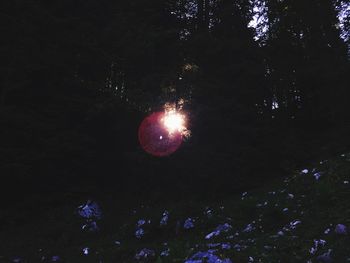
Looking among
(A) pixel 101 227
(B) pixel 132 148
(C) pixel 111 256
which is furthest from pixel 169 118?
(C) pixel 111 256

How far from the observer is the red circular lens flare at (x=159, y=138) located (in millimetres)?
17156

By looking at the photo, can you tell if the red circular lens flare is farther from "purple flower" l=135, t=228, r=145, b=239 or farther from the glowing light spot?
"purple flower" l=135, t=228, r=145, b=239

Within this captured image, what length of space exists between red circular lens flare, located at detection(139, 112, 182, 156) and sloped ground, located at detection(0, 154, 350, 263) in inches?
106

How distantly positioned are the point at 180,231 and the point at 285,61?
45.2 ft

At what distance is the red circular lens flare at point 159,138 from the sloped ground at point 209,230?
2688 millimetres

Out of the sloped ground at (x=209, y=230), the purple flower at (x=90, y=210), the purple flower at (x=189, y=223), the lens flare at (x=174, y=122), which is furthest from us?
the lens flare at (x=174, y=122)

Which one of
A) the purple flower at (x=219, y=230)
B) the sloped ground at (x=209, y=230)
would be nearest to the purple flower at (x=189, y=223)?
Result: the sloped ground at (x=209, y=230)

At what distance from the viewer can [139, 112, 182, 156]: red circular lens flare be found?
17.2 m

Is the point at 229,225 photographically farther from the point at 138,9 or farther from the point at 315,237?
the point at 138,9

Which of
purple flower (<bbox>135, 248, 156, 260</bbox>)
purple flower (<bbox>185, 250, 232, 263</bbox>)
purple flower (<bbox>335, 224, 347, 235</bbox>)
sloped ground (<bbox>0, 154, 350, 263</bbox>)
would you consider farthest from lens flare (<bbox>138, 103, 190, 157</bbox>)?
purple flower (<bbox>335, 224, 347, 235</bbox>)

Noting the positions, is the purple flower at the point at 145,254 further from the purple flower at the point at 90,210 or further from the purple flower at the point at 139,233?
the purple flower at the point at 90,210

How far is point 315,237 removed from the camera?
8.91 m

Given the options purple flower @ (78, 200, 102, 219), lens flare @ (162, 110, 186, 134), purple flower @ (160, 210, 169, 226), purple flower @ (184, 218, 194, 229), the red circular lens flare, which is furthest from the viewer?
the red circular lens flare

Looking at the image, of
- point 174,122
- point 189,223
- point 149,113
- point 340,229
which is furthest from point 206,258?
point 149,113
